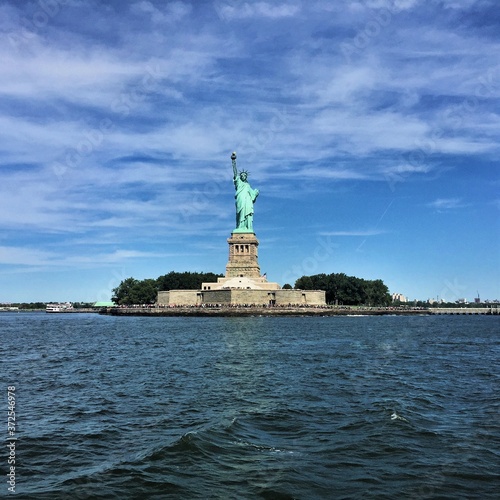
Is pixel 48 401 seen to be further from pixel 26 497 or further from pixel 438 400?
pixel 438 400

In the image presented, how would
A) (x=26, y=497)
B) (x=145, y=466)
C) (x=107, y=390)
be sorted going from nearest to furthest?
1. (x=26, y=497)
2. (x=145, y=466)
3. (x=107, y=390)

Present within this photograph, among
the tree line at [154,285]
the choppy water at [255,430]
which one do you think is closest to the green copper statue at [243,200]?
the tree line at [154,285]

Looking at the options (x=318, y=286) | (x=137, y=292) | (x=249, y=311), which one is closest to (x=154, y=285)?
(x=137, y=292)

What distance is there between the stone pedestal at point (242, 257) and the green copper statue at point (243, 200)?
1.48 meters

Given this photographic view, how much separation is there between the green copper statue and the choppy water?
62.7m

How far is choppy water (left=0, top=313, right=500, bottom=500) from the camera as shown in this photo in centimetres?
830

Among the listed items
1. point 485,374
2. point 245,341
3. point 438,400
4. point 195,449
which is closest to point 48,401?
point 195,449

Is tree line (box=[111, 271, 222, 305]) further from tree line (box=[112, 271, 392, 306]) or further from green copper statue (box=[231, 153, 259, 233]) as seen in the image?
green copper statue (box=[231, 153, 259, 233])

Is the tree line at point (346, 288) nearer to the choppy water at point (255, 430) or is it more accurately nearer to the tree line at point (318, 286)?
the tree line at point (318, 286)

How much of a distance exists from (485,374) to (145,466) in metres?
15.3

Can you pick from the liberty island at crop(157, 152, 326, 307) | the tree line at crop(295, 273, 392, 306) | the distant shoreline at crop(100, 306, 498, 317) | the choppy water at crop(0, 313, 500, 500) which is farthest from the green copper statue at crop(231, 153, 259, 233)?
the choppy water at crop(0, 313, 500, 500)

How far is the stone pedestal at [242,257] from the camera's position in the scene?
272ft

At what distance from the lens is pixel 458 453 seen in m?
9.89

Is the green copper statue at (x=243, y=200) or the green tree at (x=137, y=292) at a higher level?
the green copper statue at (x=243, y=200)
